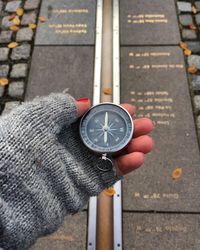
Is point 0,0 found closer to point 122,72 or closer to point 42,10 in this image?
point 42,10

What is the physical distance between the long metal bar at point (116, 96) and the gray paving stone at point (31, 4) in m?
1.14

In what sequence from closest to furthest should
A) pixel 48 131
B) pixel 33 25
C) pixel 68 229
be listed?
pixel 48 131, pixel 68 229, pixel 33 25

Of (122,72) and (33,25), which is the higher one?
(33,25)

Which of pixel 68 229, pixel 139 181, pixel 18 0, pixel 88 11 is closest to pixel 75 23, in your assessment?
pixel 88 11

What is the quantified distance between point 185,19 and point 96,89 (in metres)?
1.76

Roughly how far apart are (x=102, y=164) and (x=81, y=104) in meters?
0.49

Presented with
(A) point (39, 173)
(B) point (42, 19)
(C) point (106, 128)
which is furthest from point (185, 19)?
(A) point (39, 173)

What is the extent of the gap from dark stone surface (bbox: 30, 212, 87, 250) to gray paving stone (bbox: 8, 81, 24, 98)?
5.53 feet

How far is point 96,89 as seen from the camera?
459cm

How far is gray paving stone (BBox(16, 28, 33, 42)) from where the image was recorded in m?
5.16

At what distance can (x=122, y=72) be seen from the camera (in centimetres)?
477

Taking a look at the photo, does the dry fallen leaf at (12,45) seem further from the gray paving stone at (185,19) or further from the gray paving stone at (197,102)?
the gray paving stone at (197,102)

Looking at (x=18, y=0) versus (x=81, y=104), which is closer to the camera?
(x=81, y=104)

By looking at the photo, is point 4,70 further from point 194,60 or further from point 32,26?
point 194,60
